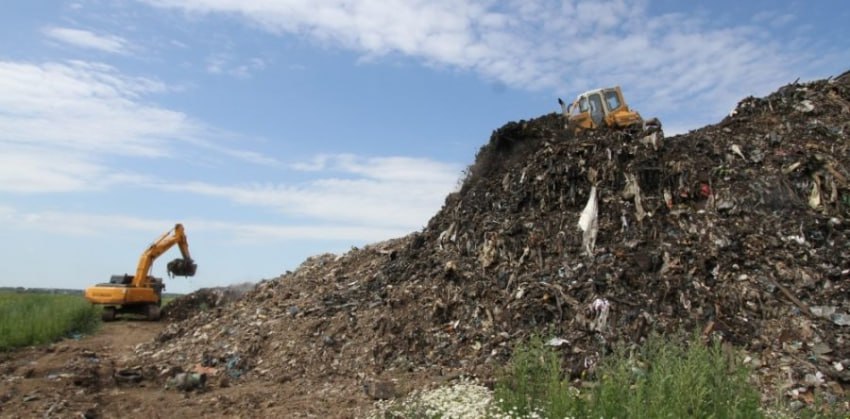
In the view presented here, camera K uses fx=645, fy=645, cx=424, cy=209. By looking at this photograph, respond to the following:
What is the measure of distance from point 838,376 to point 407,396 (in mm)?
4352

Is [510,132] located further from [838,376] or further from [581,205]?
[838,376]

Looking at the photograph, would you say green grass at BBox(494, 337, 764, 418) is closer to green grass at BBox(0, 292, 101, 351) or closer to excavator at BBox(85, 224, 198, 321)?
green grass at BBox(0, 292, 101, 351)

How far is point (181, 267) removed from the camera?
659 inches

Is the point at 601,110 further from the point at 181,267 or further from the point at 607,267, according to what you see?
the point at 181,267

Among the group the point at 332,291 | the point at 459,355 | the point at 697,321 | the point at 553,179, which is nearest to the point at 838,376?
the point at 697,321

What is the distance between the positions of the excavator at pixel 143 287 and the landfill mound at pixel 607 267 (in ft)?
13.4

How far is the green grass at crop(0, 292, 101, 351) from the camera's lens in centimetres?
1198

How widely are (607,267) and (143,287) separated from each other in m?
12.0

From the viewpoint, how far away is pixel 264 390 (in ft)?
26.1

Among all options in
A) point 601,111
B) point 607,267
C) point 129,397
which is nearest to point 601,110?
point 601,111

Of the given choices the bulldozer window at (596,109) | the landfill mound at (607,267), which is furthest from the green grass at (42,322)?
the bulldozer window at (596,109)

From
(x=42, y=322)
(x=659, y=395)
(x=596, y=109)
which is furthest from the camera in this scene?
(x=596, y=109)

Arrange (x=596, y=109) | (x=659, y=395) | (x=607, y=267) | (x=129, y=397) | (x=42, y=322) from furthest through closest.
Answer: (x=596, y=109) → (x=42, y=322) → (x=607, y=267) → (x=129, y=397) → (x=659, y=395)

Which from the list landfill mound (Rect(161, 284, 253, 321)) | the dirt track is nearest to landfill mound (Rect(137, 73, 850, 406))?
the dirt track
